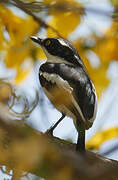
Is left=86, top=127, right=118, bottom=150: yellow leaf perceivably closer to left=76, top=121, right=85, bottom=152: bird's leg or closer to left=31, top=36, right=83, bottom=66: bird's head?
left=76, top=121, right=85, bottom=152: bird's leg

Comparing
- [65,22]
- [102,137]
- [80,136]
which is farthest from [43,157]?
→ [80,136]

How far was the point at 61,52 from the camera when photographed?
4.61 metres

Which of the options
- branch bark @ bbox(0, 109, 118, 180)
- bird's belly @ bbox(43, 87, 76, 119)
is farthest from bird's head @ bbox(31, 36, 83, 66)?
branch bark @ bbox(0, 109, 118, 180)

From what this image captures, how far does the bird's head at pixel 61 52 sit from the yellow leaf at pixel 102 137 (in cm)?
166

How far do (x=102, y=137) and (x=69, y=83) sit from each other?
0.85 m

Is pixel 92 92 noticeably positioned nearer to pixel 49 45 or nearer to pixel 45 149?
pixel 49 45

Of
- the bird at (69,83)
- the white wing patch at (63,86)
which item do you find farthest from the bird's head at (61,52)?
the white wing patch at (63,86)

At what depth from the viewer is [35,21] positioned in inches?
119

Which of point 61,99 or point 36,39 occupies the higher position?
point 36,39

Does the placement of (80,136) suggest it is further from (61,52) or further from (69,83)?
(61,52)

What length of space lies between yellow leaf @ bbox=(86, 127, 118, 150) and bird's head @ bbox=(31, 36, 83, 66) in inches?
65.2

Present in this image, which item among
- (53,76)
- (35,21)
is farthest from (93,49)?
(53,76)

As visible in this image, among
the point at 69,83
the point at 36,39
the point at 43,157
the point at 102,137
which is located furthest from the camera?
the point at 36,39

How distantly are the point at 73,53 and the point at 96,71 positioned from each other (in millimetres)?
1524
